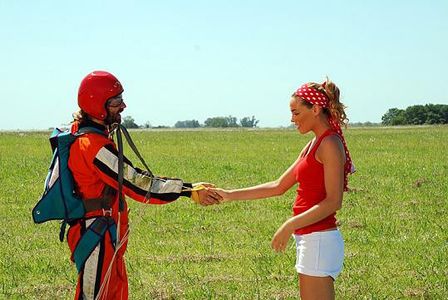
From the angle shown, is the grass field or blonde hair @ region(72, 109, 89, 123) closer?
blonde hair @ region(72, 109, 89, 123)

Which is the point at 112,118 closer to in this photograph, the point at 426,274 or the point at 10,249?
the point at 426,274

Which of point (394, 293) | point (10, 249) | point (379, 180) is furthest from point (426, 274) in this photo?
point (379, 180)

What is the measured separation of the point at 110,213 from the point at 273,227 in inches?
224

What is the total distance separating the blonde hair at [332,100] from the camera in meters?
4.41

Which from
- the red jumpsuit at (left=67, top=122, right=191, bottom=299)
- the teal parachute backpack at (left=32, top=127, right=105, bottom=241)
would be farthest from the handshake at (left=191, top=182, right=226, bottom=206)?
the teal parachute backpack at (left=32, top=127, right=105, bottom=241)

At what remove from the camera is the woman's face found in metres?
4.41

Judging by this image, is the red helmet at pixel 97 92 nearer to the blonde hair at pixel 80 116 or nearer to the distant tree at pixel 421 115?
the blonde hair at pixel 80 116

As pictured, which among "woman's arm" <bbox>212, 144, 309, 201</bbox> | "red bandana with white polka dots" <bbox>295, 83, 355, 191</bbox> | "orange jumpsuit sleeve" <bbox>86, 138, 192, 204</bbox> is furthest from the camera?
"woman's arm" <bbox>212, 144, 309, 201</bbox>

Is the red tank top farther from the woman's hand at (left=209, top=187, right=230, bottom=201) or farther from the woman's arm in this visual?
the woman's hand at (left=209, top=187, right=230, bottom=201)

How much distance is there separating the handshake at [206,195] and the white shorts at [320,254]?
3.38 feet

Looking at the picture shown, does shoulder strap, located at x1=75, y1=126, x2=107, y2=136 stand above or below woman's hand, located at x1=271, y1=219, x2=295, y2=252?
above

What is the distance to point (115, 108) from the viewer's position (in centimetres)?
468

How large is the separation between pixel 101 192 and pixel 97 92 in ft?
2.10

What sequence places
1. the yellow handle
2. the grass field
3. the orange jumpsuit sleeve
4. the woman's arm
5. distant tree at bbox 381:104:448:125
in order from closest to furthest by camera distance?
1. the orange jumpsuit sleeve
2. the woman's arm
3. the yellow handle
4. the grass field
5. distant tree at bbox 381:104:448:125
